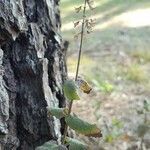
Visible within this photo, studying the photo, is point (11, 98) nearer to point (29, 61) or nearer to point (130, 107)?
point (29, 61)

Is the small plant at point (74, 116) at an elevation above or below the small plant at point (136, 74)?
below

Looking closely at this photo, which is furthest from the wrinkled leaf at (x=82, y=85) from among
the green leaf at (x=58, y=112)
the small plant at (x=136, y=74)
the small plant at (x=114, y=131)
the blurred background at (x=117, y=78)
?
the small plant at (x=136, y=74)

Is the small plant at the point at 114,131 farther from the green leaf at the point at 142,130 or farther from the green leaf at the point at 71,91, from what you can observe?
the green leaf at the point at 71,91

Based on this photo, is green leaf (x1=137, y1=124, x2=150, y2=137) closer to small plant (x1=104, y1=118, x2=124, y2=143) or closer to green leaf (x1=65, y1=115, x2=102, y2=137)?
small plant (x1=104, y1=118, x2=124, y2=143)

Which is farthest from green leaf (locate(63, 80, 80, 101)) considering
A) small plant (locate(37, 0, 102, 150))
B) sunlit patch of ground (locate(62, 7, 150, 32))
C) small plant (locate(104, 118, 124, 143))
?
sunlit patch of ground (locate(62, 7, 150, 32))

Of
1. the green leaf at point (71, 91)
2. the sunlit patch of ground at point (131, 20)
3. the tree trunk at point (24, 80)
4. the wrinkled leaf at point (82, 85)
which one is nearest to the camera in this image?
the green leaf at point (71, 91)
